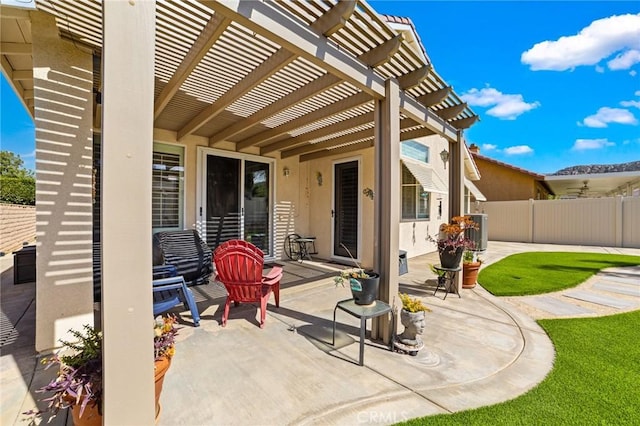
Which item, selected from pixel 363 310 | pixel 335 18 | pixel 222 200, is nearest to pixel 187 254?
pixel 222 200

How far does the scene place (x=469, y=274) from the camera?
621 centimetres

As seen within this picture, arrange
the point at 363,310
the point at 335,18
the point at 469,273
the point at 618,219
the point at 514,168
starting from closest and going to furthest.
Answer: the point at 335,18
the point at 363,310
the point at 469,273
the point at 618,219
the point at 514,168

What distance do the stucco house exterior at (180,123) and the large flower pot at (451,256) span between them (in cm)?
A: 99

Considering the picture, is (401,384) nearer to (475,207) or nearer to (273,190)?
(273,190)

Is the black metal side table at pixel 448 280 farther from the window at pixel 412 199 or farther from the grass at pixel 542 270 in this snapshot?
the window at pixel 412 199

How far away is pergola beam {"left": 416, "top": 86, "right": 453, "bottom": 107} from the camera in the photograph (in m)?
4.57

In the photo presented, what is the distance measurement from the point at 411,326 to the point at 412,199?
283 inches

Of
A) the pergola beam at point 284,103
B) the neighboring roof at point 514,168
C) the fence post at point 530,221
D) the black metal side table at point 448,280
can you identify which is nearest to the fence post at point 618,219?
the fence post at point 530,221

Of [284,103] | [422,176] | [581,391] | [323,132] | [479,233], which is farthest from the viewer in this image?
[479,233]

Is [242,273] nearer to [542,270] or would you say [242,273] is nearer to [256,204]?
[256,204]

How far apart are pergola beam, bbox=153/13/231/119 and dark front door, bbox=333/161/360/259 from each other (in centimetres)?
546

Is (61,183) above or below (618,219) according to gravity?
above

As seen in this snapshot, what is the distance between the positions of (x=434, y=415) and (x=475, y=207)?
1739 centimetres

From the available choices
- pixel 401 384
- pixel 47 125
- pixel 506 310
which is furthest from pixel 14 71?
pixel 506 310
